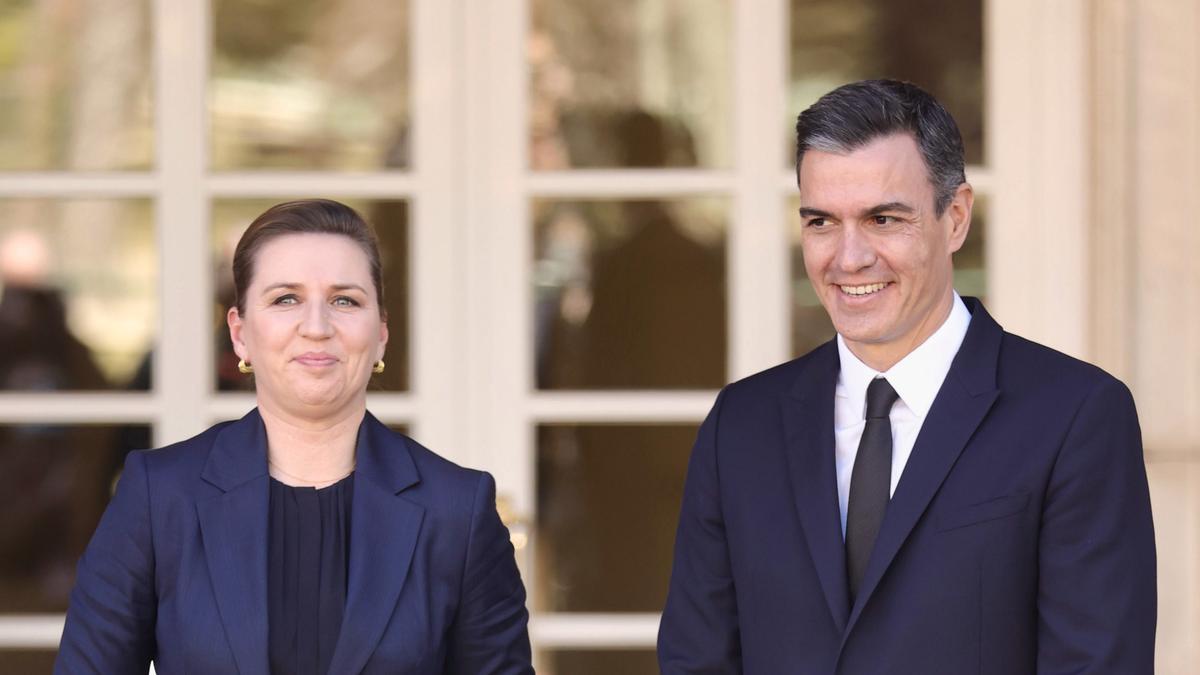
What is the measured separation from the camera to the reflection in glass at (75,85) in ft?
13.5

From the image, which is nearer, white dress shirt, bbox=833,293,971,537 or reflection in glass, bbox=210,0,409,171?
white dress shirt, bbox=833,293,971,537

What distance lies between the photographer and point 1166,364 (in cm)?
377

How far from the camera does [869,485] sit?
2209 mm

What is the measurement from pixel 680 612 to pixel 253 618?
552mm

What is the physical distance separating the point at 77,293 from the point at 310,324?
83.2 inches

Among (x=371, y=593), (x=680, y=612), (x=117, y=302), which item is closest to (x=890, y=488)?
(x=680, y=612)

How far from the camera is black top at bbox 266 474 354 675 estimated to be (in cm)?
222

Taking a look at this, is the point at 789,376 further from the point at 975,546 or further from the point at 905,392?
the point at 975,546

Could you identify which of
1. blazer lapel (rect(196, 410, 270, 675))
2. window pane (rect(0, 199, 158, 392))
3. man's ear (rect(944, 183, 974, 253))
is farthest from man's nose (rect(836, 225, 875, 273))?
window pane (rect(0, 199, 158, 392))

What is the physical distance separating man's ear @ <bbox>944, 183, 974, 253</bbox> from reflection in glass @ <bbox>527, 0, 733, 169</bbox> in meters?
1.83

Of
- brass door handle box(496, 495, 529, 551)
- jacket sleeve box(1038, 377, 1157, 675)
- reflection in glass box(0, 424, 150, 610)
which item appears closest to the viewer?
jacket sleeve box(1038, 377, 1157, 675)

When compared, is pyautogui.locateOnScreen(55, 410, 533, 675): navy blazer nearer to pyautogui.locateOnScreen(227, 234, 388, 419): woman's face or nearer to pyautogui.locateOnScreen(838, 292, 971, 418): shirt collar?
pyautogui.locateOnScreen(227, 234, 388, 419): woman's face

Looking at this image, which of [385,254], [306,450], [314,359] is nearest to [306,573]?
[306,450]

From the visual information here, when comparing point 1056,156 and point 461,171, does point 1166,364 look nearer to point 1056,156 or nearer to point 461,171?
point 1056,156
